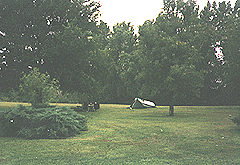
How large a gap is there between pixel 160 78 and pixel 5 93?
13.9 meters

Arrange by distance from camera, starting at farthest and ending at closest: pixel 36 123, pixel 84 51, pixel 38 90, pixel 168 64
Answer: pixel 84 51 → pixel 168 64 → pixel 38 90 → pixel 36 123

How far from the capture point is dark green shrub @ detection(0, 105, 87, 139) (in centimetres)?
1138

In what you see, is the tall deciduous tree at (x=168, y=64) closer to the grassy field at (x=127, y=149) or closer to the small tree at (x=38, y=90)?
the grassy field at (x=127, y=149)

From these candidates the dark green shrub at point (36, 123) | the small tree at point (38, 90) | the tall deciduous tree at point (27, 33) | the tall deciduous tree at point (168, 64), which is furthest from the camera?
the tall deciduous tree at point (27, 33)

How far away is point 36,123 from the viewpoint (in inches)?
456

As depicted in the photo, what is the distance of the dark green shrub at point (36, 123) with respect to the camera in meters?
11.4

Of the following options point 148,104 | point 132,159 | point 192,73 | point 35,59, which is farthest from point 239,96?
point 132,159

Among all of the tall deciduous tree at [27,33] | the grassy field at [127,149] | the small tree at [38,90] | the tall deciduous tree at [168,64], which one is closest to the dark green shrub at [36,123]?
the grassy field at [127,149]

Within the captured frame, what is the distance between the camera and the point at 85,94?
26828 millimetres

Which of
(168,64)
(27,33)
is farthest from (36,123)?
(27,33)

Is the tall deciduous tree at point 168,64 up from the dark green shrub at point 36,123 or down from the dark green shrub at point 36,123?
up

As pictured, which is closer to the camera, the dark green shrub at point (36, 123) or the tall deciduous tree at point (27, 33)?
the dark green shrub at point (36, 123)

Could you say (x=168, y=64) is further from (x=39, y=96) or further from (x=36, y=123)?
(x=36, y=123)

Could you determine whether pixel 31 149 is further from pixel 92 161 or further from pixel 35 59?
pixel 35 59
